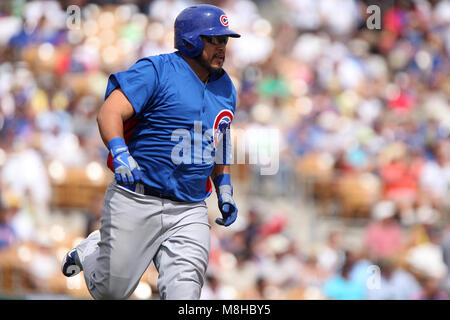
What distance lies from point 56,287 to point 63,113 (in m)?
2.88

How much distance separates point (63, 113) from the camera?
388 inches

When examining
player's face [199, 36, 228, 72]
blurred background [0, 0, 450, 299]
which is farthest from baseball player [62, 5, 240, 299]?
blurred background [0, 0, 450, 299]

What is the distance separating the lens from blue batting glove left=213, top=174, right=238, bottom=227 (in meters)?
4.05

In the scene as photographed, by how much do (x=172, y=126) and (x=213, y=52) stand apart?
429 mm

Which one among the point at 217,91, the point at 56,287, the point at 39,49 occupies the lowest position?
the point at 56,287

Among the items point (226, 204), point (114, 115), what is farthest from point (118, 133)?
point (226, 204)

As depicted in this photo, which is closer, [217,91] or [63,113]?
[217,91]

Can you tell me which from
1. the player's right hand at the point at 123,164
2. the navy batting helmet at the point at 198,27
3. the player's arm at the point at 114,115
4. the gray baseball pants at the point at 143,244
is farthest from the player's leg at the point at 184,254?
the navy batting helmet at the point at 198,27

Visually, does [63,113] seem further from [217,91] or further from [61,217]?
[217,91]

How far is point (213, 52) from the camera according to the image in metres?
3.87

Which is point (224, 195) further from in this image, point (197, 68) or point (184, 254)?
point (197, 68)

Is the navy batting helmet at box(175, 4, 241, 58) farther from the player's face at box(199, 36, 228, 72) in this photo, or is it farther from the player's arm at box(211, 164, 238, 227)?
the player's arm at box(211, 164, 238, 227)

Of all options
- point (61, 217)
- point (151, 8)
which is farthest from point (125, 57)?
point (61, 217)

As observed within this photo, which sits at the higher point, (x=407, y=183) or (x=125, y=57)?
(x=125, y=57)
